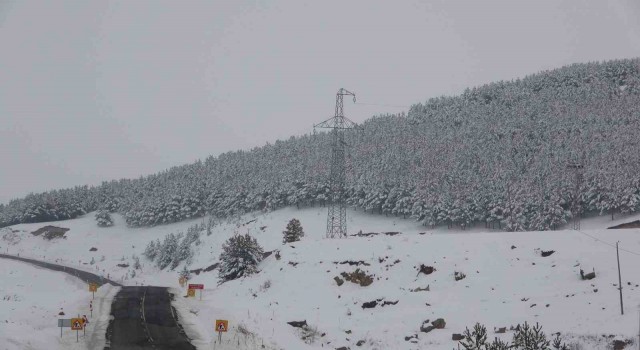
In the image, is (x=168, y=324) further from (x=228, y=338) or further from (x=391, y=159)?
(x=391, y=159)

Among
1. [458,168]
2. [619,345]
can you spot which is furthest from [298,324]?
[458,168]

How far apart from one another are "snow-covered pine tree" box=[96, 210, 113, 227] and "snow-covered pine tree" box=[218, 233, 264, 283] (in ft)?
360

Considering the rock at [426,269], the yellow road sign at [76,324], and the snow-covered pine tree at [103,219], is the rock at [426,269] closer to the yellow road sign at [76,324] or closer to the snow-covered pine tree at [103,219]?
the yellow road sign at [76,324]

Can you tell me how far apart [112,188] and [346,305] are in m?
153

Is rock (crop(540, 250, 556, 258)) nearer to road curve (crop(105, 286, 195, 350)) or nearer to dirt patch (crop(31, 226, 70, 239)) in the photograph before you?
road curve (crop(105, 286, 195, 350))

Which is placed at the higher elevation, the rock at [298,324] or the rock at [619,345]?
the rock at [619,345]

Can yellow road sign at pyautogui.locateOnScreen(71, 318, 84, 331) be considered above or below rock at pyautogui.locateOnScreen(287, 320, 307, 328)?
above

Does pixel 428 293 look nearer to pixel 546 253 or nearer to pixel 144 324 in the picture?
pixel 546 253

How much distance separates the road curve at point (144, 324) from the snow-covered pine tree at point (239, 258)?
543 cm

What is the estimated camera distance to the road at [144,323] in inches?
972

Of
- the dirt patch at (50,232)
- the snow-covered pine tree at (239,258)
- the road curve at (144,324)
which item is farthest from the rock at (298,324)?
the dirt patch at (50,232)

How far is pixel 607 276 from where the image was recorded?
89.6 feet

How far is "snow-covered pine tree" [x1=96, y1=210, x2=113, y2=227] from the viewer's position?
142 meters

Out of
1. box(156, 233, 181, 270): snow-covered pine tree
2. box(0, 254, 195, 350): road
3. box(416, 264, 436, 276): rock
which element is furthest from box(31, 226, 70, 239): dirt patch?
box(416, 264, 436, 276): rock
